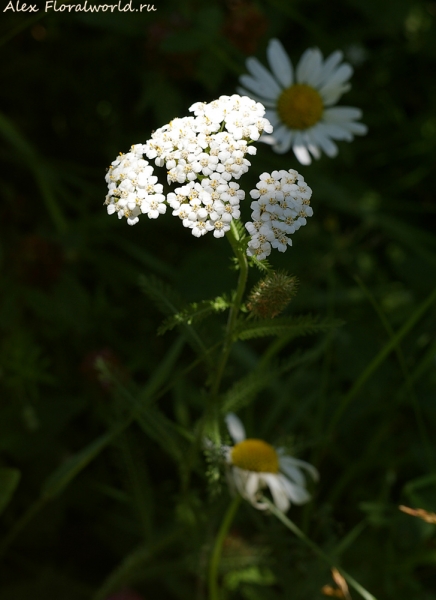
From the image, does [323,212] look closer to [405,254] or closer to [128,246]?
[405,254]

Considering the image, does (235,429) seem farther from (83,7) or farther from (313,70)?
(83,7)

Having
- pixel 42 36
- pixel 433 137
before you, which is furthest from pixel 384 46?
pixel 42 36

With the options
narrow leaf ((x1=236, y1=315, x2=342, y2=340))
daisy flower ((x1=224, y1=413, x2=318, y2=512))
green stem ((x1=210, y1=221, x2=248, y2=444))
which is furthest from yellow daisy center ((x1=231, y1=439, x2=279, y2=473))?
narrow leaf ((x1=236, y1=315, x2=342, y2=340))

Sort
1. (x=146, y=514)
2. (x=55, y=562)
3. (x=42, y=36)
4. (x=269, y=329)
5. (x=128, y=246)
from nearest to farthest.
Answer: (x=269, y=329) < (x=146, y=514) < (x=55, y=562) < (x=128, y=246) < (x=42, y=36)

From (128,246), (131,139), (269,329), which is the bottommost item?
(269,329)

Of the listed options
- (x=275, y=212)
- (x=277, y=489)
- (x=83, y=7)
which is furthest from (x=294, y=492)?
(x=83, y=7)

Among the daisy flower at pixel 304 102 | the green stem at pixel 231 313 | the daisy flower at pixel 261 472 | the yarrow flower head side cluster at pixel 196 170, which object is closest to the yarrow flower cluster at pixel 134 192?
the yarrow flower head side cluster at pixel 196 170
